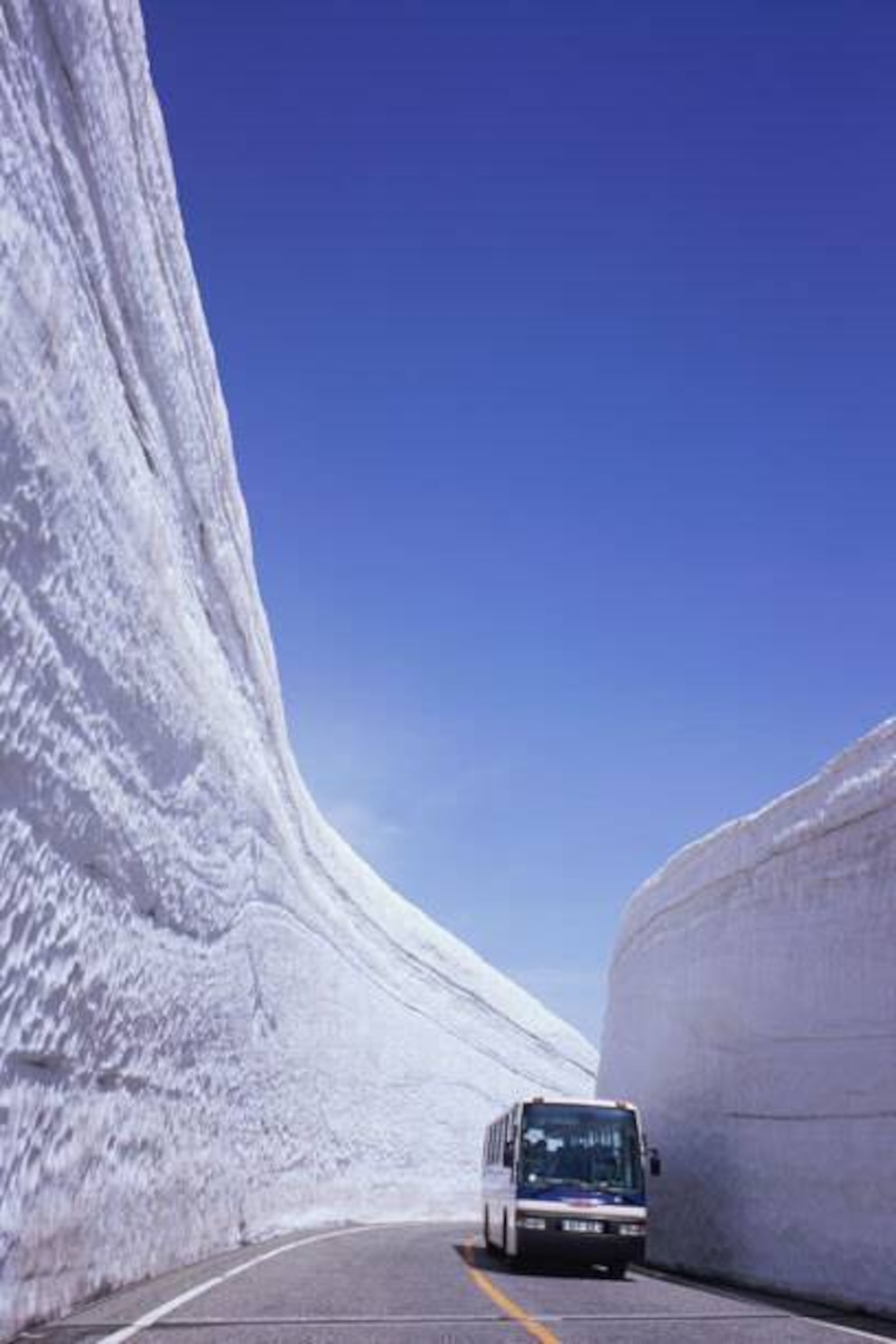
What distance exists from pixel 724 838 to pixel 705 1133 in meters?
4.46

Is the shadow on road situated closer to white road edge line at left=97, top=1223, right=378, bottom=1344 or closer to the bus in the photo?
the bus

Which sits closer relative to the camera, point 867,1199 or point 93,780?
point 93,780

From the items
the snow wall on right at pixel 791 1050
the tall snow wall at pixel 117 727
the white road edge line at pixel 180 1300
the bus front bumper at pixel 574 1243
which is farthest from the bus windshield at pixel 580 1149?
the tall snow wall at pixel 117 727

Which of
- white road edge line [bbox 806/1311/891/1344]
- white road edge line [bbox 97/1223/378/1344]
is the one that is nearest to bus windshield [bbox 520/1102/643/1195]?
white road edge line [bbox 97/1223/378/1344]

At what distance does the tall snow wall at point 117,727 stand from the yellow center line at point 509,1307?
3.08 meters

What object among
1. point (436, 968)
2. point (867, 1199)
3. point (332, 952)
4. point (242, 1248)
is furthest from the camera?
point (436, 968)

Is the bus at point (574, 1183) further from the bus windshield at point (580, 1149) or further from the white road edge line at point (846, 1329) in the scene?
the white road edge line at point (846, 1329)

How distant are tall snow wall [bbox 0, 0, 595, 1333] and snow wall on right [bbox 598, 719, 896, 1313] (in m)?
6.47

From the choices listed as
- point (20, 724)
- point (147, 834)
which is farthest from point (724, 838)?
point (20, 724)

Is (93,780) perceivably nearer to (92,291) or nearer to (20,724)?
(20,724)

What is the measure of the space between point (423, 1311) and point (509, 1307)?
2.75 ft

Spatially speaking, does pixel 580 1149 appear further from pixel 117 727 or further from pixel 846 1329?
pixel 117 727

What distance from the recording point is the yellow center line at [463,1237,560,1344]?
9.16 meters

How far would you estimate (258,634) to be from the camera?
2569 centimetres
